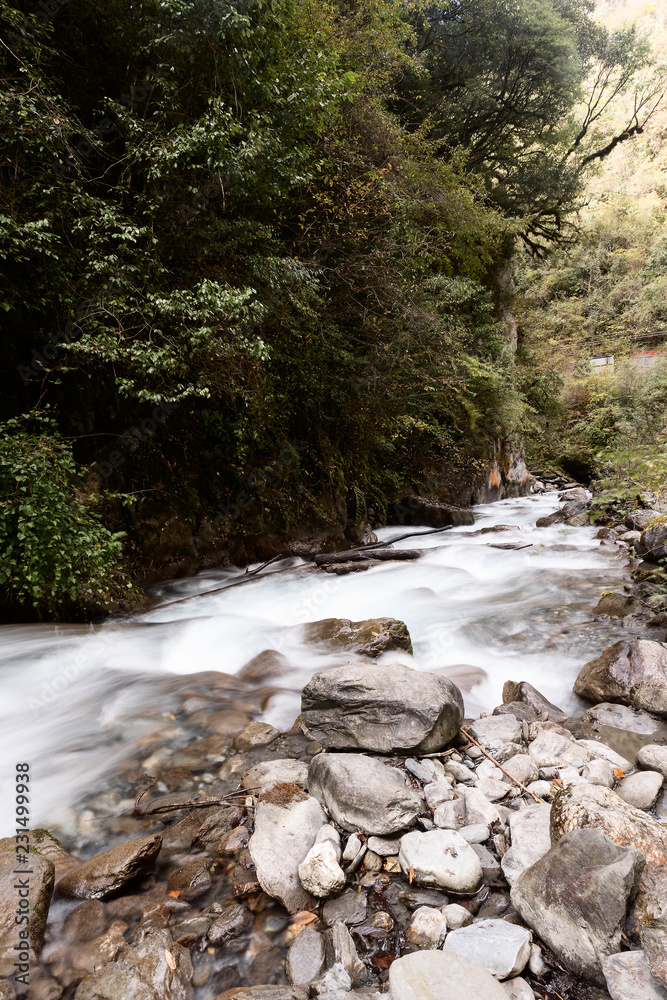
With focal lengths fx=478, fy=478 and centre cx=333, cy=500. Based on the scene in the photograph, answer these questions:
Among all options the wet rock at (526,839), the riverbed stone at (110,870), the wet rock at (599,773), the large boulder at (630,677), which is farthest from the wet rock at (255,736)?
the large boulder at (630,677)

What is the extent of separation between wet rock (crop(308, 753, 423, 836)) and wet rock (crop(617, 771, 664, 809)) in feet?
3.61

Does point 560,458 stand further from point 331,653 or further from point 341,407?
point 331,653

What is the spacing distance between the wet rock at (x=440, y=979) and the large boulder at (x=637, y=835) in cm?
53

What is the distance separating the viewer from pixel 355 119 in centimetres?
830

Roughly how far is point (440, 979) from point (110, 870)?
1592 mm

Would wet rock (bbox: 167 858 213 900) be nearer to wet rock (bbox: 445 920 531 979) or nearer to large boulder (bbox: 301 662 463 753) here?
large boulder (bbox: 301 662 463 753)

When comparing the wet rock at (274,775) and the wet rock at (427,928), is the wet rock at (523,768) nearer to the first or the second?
the wet rock at (427,928)

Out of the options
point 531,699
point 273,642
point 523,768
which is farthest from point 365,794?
point 273,642

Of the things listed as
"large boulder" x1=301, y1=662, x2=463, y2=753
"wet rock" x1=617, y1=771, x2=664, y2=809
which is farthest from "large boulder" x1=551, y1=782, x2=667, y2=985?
"large boulder" x1=301, y1=662, x2=463, y2=753

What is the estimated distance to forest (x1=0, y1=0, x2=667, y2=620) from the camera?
15.9 feet

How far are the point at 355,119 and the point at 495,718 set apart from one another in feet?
31.3

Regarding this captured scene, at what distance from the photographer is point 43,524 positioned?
455cm

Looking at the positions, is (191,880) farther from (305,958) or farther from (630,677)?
(630,677)

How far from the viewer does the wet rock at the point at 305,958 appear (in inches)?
71.5
